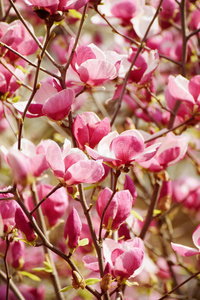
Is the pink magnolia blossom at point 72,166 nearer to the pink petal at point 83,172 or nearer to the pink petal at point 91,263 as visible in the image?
the pink petal at point 83,172

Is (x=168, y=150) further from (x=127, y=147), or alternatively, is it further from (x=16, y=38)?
(x=16, y=38)

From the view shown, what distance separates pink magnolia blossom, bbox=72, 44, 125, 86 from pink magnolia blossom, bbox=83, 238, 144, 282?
271mm

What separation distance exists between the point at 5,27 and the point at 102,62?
268 mm

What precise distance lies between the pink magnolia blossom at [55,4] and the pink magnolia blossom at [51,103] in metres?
0.12

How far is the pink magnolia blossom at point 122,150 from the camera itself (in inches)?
23.7

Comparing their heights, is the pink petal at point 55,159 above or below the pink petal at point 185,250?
above

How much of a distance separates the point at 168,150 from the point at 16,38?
1.23 ft

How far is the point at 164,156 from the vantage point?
78cm

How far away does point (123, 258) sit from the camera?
60cm

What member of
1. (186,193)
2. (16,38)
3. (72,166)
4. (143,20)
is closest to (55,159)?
(72,166)

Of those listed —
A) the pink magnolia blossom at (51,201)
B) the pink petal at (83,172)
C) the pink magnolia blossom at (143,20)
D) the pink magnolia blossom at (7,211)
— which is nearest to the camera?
the pink petal at (83,172)

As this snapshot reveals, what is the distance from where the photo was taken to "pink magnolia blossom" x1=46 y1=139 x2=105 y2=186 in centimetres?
57

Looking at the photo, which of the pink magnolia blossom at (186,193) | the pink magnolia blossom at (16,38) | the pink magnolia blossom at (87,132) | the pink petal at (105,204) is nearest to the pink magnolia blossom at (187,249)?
the pink petal at (105,204)

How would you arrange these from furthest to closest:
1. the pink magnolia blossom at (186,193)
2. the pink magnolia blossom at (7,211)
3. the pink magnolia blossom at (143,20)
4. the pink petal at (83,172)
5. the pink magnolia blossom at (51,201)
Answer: the pink magnolia blossom at (186,193), the pink magnolia blossom at (143,20), the pink magnolia blossom at (51,201), the pink magnolia blossom at (7,211), the pink petal at (83,172)
